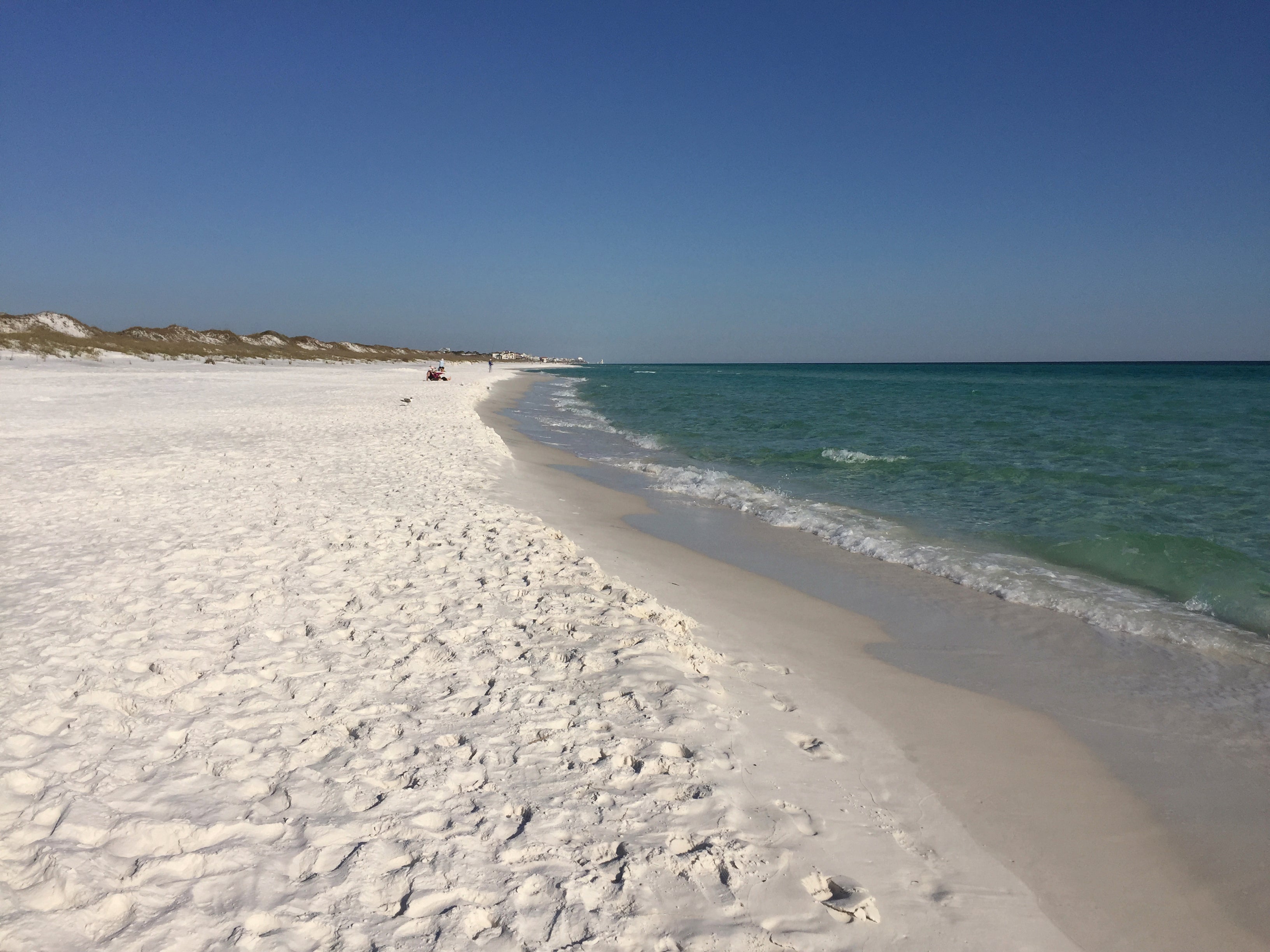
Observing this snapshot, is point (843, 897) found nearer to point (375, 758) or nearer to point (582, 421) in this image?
point (375, 758)

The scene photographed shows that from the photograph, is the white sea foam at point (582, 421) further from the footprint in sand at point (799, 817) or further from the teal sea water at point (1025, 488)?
the footprint in sand at point (799, 817)

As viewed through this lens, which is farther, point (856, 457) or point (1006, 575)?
point (856, 457)

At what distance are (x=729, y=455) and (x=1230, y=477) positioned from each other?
1002 cm

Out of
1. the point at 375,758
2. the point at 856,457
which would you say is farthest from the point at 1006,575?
the point at 856,457

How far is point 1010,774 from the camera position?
12.6 feet

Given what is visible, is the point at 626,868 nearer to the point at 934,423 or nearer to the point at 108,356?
the point at 934,423

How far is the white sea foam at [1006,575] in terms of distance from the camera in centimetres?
603

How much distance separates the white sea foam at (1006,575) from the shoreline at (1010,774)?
2057 mm

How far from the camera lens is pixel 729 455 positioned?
16688mm

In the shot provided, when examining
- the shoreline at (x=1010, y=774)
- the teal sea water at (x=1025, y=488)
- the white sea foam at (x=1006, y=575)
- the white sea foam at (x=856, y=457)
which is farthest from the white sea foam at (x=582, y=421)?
Answer: the shoreline at (x=1010, y=774)

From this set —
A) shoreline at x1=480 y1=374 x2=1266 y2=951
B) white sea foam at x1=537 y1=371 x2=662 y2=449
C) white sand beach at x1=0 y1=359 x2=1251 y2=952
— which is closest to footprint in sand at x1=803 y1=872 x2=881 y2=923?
white sand beach at x1=0 y1=359 x2=1251 y2=952

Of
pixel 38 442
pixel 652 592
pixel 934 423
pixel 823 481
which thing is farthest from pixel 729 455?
pixel 38 442

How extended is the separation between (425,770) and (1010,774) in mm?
3276

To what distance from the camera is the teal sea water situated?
23.1 feet
